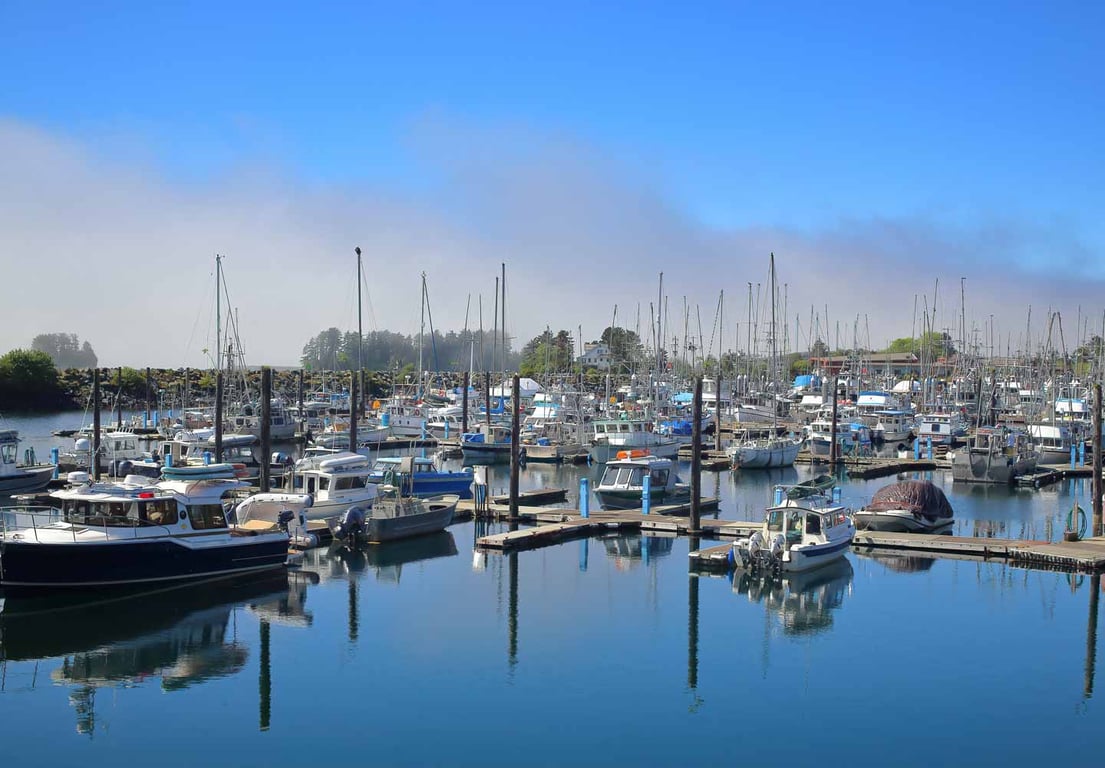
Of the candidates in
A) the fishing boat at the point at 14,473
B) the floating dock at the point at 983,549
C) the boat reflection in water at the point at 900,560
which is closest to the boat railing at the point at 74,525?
the floating dock at the point at 983,549

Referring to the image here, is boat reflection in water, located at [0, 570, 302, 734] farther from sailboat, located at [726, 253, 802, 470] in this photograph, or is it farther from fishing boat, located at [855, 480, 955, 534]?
sailboat, located at [726, 253, 802, 470]

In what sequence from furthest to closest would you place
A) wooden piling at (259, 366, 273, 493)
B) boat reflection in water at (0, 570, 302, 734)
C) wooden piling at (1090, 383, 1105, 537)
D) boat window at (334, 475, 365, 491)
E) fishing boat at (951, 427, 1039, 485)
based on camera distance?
fishing boat at (951, 427, 1039, 485)
wooden piling at (259, 366, 273, 493)
boat window at (334, 475, 365, 491)
wooden piling at (1090, 383, 1105, 537)
boat reflection in water at (0, 570, 302, 734)

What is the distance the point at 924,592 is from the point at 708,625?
8.38 meters

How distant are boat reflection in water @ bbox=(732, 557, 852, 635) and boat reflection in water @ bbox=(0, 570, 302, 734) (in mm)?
14358

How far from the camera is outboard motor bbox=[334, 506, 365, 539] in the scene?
40.4 m

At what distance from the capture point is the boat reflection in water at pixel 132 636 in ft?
86.4

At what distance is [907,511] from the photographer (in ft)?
144

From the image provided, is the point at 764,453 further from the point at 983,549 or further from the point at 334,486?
the point at 334,486

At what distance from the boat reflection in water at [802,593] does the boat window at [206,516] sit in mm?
16249

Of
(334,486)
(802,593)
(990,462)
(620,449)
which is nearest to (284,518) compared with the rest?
(334,486)

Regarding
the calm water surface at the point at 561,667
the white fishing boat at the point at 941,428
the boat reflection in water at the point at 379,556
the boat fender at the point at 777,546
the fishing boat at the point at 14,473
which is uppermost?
the white fishing boat at the point at 941,428

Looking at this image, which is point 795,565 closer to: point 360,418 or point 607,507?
point 607,507

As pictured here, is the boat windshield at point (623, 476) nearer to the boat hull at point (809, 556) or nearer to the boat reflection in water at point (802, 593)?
the boat reflection in water at point (802, 593)

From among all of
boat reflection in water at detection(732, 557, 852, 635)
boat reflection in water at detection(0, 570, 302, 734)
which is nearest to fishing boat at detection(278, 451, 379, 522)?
boat reflection in water at detection(0, 570, 302, 734)
